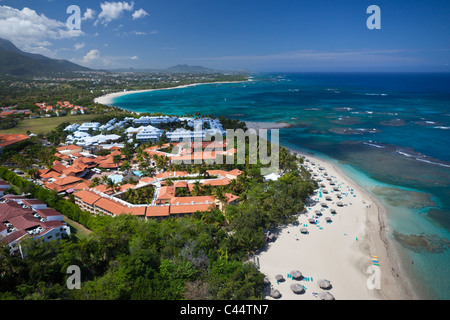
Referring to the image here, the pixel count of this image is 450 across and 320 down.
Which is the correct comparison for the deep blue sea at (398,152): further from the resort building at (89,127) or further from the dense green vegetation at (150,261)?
the resort building at (89,127)

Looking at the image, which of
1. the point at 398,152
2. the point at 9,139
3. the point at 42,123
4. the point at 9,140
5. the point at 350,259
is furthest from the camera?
the point at 42,123

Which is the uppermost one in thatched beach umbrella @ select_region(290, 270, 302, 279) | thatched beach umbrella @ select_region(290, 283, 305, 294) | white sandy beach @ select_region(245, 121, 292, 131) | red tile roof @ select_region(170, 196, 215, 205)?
white sandy beach @ select_region(245, 121, 292, 131)

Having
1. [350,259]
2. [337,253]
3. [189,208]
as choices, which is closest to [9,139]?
[189,208]

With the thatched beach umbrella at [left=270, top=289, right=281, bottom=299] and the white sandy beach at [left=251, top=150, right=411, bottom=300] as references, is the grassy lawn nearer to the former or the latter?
the white sandy beach at [left=251, top=150, right=411, bottom=300]

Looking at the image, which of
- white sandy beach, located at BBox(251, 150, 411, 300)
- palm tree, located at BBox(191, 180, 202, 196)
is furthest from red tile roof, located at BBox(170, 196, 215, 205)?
white sandy beach, located at BBox(251, 150, 411, 300)

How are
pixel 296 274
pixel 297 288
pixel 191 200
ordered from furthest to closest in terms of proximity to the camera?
pixel 191 200, pixel 296 274, pixel 297 288

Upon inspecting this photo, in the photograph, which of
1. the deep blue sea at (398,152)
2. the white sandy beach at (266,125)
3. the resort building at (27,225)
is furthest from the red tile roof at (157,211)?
the white sandy beach at (266,125)

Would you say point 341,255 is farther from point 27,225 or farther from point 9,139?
point 9,139
